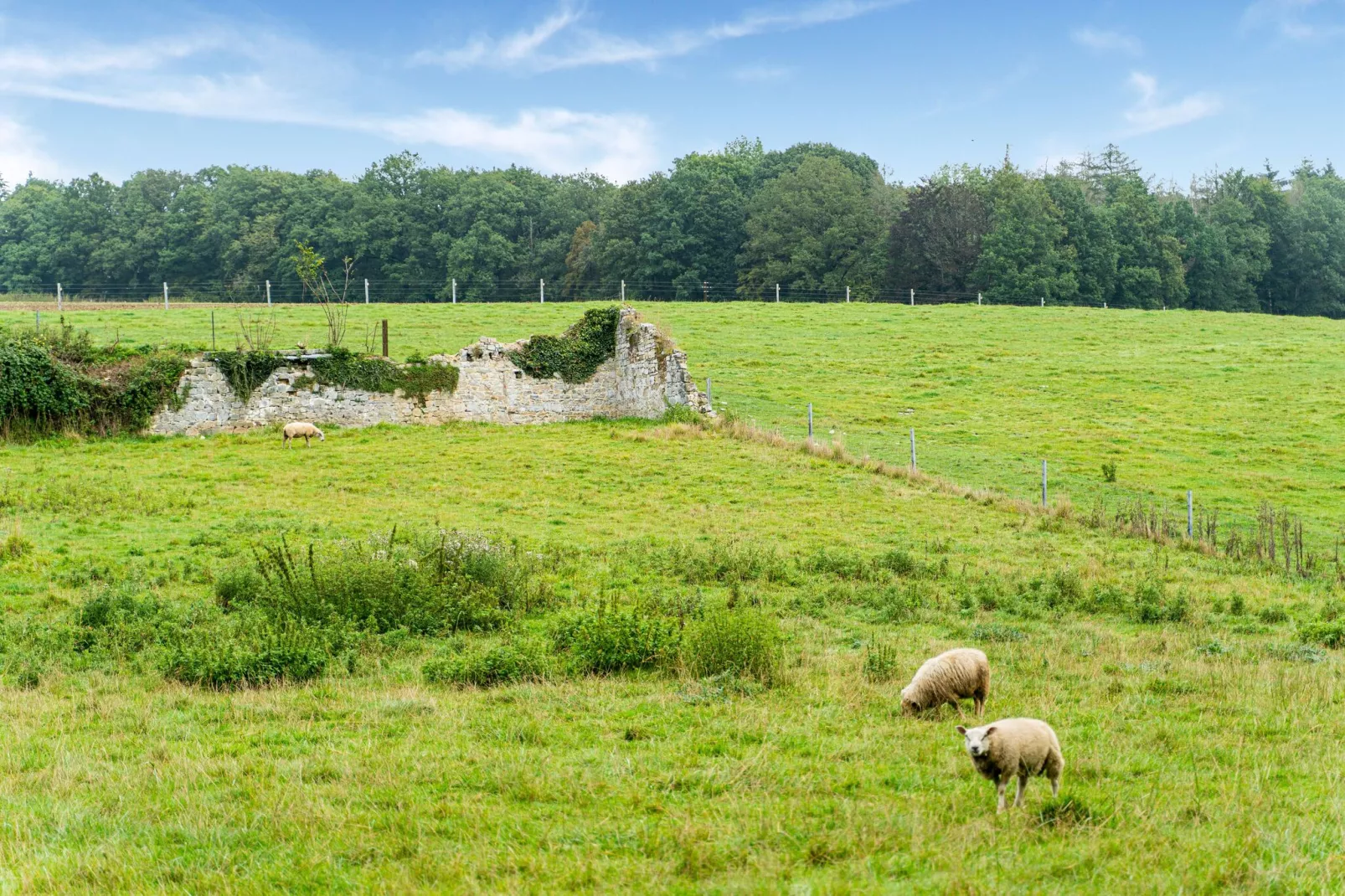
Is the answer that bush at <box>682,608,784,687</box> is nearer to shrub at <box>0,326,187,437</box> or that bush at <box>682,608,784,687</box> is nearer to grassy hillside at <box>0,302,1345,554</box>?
grassy hillside at <box>0,302,1345,554</box>

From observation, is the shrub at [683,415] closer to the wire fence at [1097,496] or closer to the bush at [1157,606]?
the wire fence at [1097,496]

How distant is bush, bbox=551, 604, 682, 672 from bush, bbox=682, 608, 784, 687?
0.97 ft

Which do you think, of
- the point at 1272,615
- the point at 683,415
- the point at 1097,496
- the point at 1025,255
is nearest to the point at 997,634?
the point at 1272,615

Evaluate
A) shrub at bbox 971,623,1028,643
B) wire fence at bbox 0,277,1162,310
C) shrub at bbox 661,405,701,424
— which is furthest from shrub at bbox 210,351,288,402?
wire fence at bbox 0,277,1162,310

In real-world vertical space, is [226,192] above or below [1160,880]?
above

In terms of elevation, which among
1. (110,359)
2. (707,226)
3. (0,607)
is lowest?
(0,607)

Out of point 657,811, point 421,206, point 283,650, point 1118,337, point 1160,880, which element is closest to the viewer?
point 1160,880

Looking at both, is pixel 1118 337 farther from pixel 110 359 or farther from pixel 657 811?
pixel 657 811

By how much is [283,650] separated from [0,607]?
5.09m

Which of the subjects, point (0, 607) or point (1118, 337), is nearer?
point (0, 607)

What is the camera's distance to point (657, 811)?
652cm

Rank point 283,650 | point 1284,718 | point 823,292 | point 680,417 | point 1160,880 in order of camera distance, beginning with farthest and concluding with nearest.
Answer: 1. point 823,292
2. point 680,417
3. point 283,650
4. point 1284,718
5. point 1160,880

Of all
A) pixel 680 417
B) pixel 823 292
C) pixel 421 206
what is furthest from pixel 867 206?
pixel 680 417

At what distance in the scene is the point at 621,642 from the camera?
11031 millimetres
